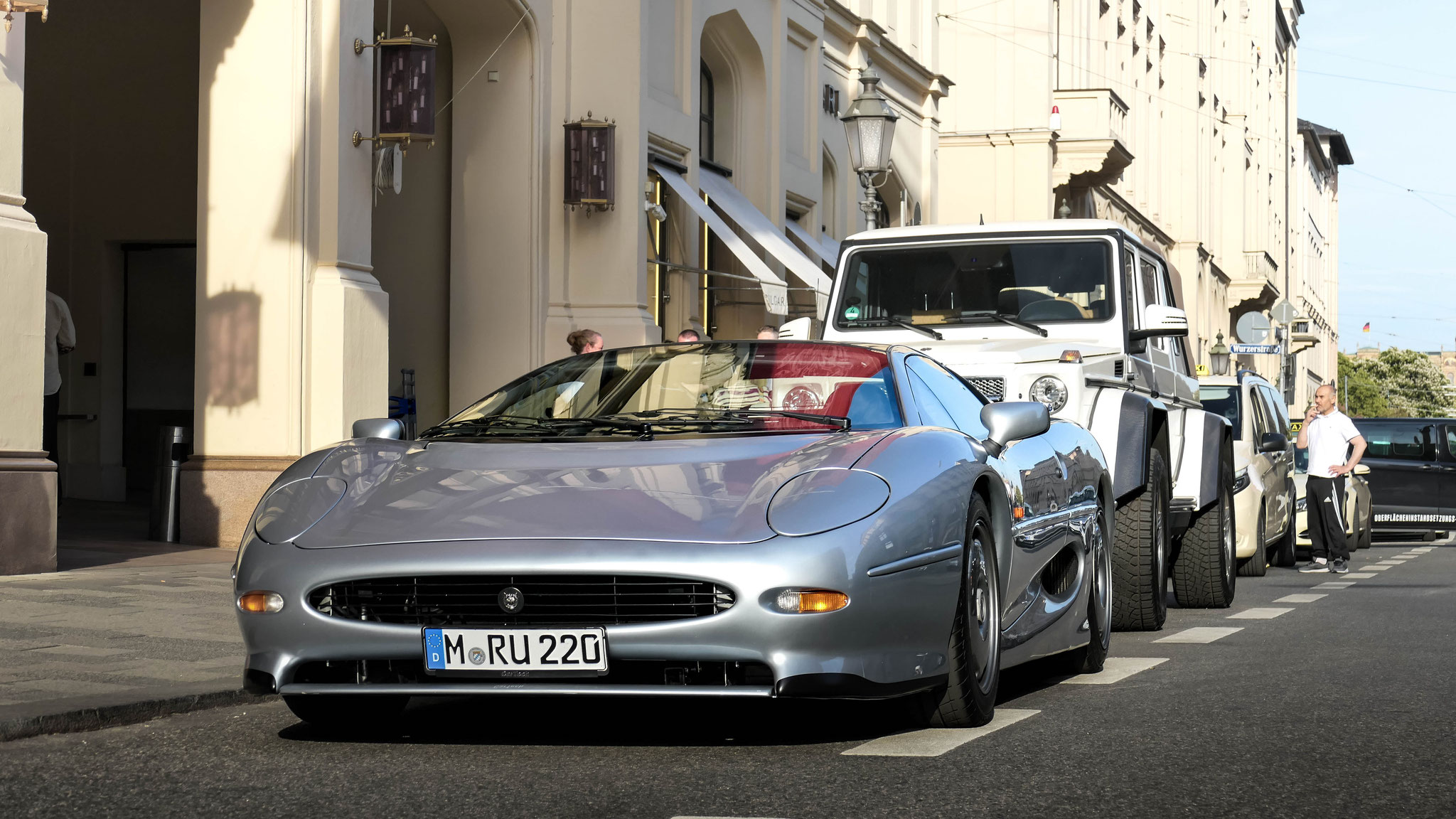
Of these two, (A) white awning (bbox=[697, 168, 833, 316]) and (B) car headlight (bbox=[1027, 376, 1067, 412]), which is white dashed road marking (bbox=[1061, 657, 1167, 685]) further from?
(A) white awning (bbox=[697, 168, 833, 316])

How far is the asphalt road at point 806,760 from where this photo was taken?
14.8 feet

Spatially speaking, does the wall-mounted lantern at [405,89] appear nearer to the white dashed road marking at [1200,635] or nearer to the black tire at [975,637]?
the white dashed road marking at [1200,635]

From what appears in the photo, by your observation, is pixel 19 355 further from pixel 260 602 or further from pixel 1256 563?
pixel 1256 563

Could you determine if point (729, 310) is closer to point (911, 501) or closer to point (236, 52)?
point (236, 52)

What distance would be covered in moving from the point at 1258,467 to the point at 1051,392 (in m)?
6.34

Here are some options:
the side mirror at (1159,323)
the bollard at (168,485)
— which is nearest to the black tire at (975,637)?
the side mirror at (1159,323)

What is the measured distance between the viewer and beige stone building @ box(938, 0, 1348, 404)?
40.0 metres

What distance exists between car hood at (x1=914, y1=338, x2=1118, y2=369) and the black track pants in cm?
793

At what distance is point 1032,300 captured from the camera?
1139 cm

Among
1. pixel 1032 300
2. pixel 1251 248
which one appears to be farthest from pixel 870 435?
pixel 1251 248

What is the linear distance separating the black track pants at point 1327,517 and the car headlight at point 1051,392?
8.92m

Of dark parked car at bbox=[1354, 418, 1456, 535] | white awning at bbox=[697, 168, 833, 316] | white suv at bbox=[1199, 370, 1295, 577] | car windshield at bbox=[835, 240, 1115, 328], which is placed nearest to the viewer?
car windshield at bbox=[835, 240, 1115, 328]

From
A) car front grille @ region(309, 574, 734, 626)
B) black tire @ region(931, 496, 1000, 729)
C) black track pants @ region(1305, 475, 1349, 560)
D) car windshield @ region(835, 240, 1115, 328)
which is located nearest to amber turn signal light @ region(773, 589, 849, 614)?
car front grille @ region(309, 574, 734, 626)

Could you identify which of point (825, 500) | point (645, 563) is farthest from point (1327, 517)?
point (645, 563)
